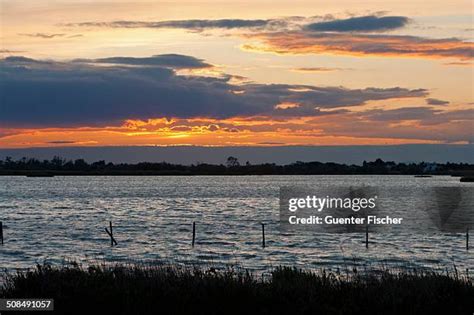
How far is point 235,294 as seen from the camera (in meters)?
21.9

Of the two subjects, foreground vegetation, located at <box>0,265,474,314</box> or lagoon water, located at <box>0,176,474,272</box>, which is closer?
foreground vegetation, located at <box>0,265,474,314</box>

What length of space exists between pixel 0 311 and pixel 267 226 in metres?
55.4

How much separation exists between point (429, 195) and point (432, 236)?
329 feet

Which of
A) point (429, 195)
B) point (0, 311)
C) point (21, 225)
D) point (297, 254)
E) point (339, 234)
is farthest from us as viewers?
point (429, 195)

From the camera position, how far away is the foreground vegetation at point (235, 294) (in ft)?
68.8

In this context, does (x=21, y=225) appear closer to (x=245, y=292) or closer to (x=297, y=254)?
(x=297, y=254)

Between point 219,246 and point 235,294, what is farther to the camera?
point 219,246

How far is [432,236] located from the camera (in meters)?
64.9

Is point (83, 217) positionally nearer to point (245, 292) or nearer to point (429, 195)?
point (245, 292)

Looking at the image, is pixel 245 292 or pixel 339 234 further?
pixel 339 234

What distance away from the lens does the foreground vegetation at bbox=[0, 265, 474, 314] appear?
68.8 feet

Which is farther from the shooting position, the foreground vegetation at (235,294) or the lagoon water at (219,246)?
the lagoon water at (219,246)

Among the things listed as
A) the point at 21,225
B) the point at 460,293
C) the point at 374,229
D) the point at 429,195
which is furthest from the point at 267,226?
the point at 429,195

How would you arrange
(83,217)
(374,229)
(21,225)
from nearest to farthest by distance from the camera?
(374,229), (21,225), (83,217)
